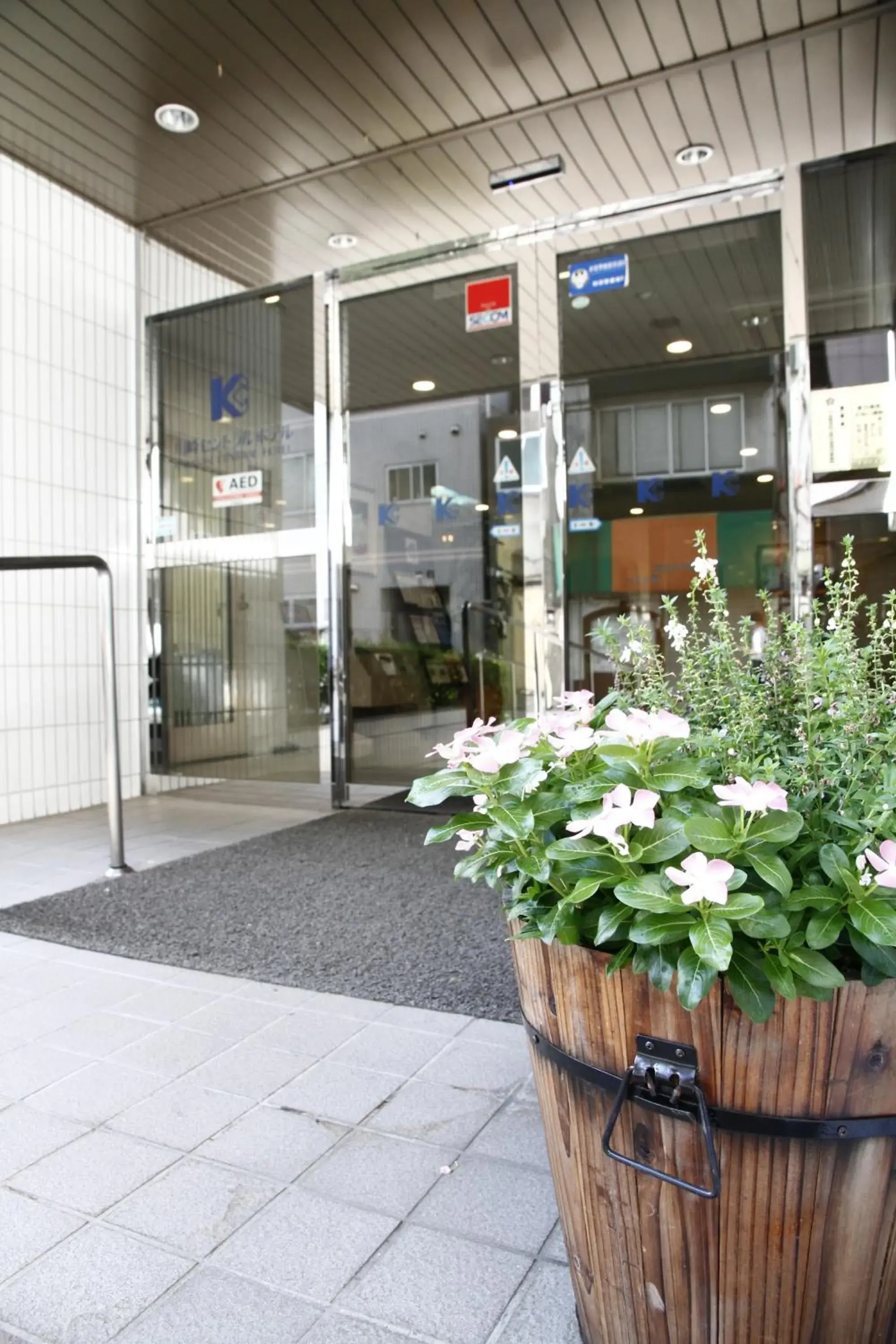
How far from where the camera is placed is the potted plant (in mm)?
815

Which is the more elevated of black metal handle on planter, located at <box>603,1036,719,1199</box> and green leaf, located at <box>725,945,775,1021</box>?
green leaf, located at <box>725,945,775,1021</box>

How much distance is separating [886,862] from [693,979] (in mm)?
199

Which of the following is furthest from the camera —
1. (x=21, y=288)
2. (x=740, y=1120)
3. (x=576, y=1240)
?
(x=21, y=288)

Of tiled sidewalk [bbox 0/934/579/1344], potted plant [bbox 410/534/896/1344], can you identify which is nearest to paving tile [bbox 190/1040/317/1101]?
tiled sidewalk [bbox 0/934/579/1344]

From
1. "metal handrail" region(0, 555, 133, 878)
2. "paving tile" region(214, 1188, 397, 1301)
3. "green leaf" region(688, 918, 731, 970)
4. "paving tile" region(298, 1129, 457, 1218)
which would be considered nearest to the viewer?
"green leaf" region(688, 918, 731, 970)

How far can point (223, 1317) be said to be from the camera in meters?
1.17

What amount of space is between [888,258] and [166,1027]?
13.8 ft

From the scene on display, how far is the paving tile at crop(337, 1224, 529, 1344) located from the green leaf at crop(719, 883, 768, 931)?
71cm

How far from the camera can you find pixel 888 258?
160 inches

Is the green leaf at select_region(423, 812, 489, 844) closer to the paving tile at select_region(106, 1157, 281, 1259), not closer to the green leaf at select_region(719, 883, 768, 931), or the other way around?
the green leaf at select_region(719, 883, 768, 931)

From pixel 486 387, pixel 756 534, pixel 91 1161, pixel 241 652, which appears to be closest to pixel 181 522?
pixel 241 652

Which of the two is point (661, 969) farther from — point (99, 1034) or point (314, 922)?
point (314, 922)

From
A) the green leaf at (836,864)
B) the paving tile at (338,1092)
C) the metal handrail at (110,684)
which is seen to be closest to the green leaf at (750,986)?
the green leaf at (836,864)

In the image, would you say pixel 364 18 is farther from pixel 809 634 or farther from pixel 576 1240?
pixel 576 1240
